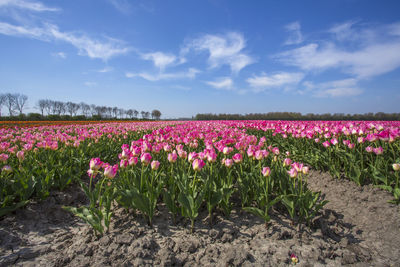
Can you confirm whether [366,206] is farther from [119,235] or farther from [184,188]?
[119,235]

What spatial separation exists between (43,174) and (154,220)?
7.26 ft

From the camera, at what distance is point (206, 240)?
2.23 metres

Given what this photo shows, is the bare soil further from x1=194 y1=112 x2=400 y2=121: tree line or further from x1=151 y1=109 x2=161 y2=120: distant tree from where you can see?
x1=151 y1=109 x2=161 y2=120: distant tree

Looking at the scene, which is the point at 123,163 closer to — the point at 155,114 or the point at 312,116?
the point at 312,116

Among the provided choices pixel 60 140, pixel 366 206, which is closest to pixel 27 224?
pixel 60 140

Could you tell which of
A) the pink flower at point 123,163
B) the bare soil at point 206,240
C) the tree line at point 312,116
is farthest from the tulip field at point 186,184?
the tree line at point 312,116

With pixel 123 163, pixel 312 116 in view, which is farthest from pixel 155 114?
pixel 123 163

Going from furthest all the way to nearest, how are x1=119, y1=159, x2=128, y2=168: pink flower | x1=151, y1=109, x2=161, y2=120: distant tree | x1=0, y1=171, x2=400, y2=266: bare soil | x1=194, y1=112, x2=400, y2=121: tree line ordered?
x1=151, y1=109, x2=161, y2=120: distant tree < x1=194, y1=112, x2=400, y2=121: tree line < x1=119, y1=159, x2=128, y2=168: pink flower < x1=0, y1=171, x2=400, y2=266: bare soil

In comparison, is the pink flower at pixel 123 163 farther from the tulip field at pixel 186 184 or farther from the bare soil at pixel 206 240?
the bare soil at pixel 206 240

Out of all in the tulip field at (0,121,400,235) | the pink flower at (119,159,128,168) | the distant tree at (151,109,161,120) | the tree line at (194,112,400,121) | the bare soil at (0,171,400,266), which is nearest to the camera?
the bare soil at (0,171,400,266)

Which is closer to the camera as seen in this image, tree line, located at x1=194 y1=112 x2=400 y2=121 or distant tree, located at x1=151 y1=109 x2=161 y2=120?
tree line, located at x1=194 y1=112 x2=400 y2=121

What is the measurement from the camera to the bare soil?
1.93 m

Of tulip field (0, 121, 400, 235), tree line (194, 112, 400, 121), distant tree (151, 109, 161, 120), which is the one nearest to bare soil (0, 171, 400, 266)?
tulip field (0, 121, 400, 235)

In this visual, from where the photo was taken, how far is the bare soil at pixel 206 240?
1.93 meters
